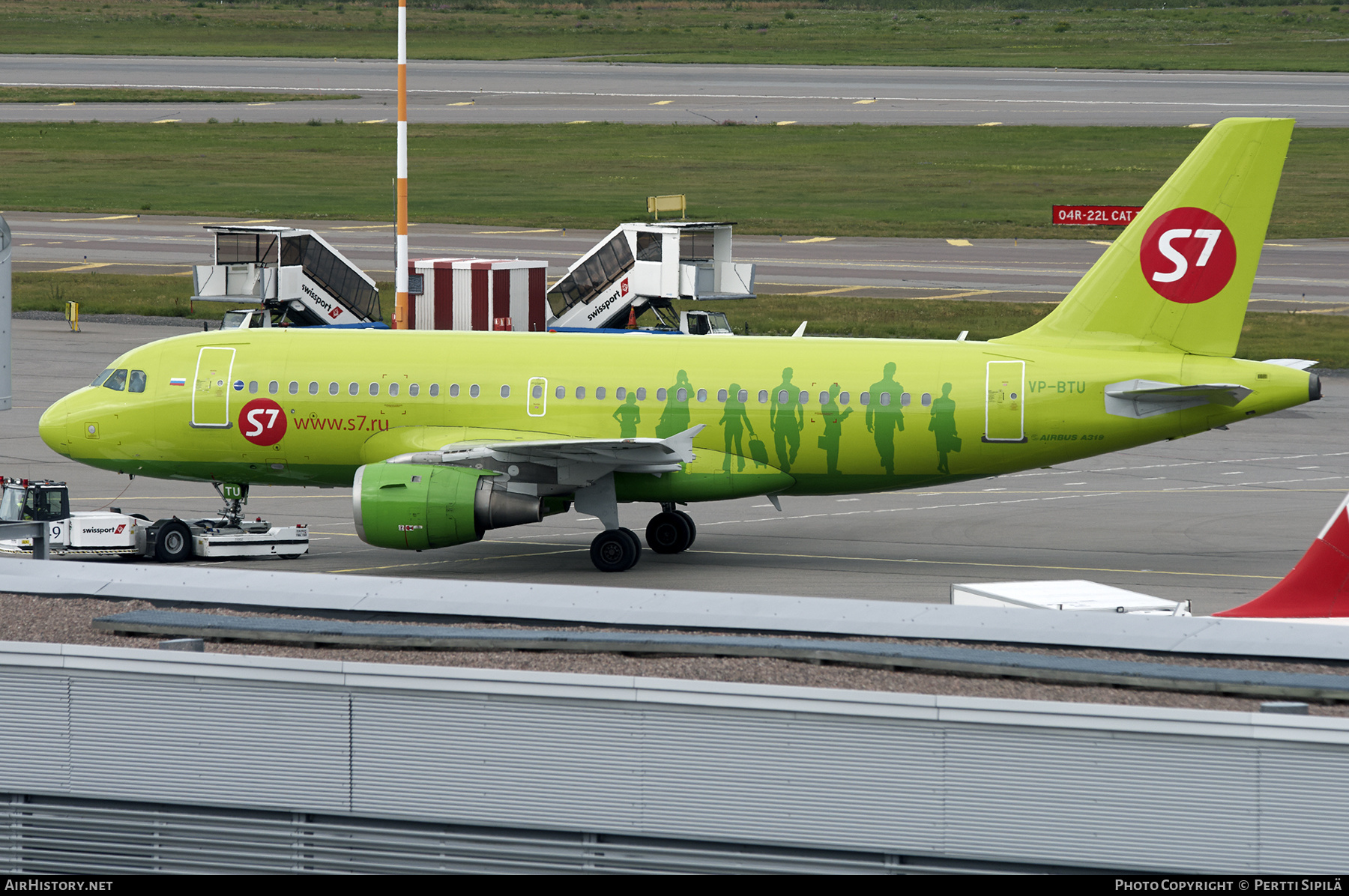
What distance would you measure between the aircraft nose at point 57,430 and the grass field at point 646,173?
178 feet

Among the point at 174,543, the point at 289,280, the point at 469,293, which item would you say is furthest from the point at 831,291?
the point at 174,543

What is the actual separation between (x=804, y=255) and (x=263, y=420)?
50.9 meters

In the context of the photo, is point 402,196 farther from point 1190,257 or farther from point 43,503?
point 1190,257

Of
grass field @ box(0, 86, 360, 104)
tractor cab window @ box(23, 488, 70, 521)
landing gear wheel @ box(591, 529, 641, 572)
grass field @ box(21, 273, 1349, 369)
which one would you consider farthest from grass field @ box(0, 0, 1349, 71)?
tractor cab window @ box(23, 488, 70, 521)

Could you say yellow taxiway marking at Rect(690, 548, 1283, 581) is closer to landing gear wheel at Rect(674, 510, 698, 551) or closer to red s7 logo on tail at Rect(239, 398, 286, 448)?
landing gear wheel at Rect(674, 510, 698, 551)

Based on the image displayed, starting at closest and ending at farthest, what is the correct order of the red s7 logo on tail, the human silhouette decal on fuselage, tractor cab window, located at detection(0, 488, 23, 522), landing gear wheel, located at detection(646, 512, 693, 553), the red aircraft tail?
1. the red aircraft tail
2. tractor cab window, located at detection(0, 488, 23, 522)
3. the human silhouette decal on fuselage
4. the red s7 logo on tail
5. landing gear wheel, located at detection(646, 512, 693, 553)

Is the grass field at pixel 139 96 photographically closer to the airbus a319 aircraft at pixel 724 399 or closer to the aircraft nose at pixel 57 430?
the aircraft nose at pixel 57 430

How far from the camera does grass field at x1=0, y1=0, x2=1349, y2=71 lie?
15525 centimetres

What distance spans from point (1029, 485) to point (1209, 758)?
30.2m

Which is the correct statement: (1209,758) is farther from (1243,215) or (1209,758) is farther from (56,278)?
(56,278)

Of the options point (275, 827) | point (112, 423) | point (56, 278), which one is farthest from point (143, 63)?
point (275, 827)

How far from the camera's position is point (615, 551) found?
31891mm

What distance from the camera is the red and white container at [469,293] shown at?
51.0 meters

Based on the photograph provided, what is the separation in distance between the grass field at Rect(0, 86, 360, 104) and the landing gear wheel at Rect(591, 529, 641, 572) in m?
108
